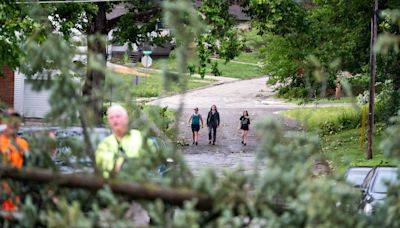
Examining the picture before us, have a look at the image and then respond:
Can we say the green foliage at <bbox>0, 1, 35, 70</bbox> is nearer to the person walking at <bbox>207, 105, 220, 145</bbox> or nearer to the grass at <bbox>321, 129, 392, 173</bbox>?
the grass at <bbox>321, 129, 392, 173</bbox>

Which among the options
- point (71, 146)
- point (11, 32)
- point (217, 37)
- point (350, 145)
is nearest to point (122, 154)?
point (71, 146)

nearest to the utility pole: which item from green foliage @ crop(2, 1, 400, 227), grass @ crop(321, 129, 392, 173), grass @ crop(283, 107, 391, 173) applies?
grass @ crop(321, 129, 392, 173)

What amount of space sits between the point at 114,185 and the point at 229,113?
143 feet

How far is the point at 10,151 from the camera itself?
16.5 feet

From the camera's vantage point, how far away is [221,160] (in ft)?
97.0

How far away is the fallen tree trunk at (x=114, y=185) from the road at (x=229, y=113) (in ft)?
58.1

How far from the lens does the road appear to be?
30.9 meters

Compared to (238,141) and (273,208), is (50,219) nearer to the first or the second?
(273,208)

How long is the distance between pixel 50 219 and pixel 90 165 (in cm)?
61

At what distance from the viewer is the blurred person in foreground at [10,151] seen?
4.77m

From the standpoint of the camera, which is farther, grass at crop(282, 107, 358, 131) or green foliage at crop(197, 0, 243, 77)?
grass at crop(282, 107, 358, 131)

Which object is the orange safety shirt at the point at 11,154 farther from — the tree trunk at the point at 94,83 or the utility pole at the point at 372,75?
the utility pole at the point at 372,75

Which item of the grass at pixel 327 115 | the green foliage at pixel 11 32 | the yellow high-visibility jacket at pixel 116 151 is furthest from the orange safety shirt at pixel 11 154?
the grass at pixel 327 115

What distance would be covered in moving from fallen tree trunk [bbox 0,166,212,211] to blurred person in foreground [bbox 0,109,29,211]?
0.33 ft
